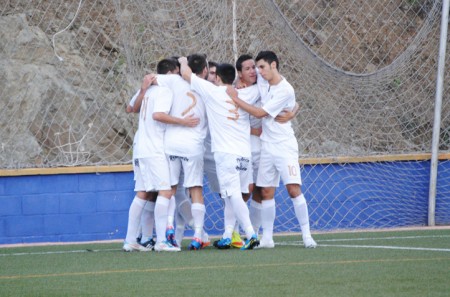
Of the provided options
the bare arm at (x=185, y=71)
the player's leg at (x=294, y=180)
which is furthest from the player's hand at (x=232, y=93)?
the player's leg at (x=294, y=180)

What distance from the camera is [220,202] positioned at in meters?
13.2

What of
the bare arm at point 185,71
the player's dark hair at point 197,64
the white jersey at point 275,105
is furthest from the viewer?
the player's dark hair at point 197,64

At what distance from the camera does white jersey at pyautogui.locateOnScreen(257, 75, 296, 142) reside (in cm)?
986

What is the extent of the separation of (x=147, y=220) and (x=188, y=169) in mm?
727

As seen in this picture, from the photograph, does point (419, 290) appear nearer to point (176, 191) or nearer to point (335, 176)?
point (176, 191)

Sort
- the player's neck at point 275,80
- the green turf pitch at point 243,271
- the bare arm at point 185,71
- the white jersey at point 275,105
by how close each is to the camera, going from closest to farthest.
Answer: the green turf pitch at point 243,271
the white jersey at point 275,105
the player's neck at point 275,80
the bare arm at point 185,71

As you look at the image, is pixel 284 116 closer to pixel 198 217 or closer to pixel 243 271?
pixel 198 217

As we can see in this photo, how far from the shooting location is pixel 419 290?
629cm

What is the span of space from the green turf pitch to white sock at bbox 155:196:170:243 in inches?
15.7

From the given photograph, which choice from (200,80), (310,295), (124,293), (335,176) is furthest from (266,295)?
(335,176)

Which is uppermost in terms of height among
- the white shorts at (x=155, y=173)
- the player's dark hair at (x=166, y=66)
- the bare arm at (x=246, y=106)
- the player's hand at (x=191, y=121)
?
the player's dark hair at (x=166, y=66)

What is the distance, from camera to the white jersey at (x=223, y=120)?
10.1 metres

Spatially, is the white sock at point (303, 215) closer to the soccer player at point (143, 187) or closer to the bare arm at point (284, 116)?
the bare arm at point (284, 116)

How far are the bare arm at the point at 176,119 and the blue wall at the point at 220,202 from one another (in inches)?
107
